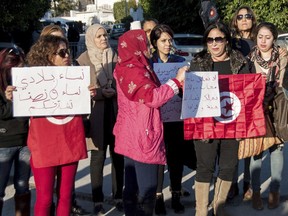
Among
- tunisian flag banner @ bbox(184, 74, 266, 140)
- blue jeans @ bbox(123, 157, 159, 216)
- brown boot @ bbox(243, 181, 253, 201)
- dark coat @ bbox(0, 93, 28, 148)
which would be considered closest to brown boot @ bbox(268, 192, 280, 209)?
brown boot @ bbox(243, 181, 253, 201)

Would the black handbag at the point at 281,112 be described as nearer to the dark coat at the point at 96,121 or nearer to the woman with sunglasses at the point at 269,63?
the woman with sunglasses at the point at 269,63

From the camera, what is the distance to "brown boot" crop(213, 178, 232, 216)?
4.06m

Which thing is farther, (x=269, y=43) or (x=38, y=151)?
(x=269, y=43)

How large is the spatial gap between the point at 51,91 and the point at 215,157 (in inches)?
59.1

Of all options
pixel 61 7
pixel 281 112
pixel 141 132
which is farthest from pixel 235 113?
pixel 61 7

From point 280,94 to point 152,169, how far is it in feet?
4.92

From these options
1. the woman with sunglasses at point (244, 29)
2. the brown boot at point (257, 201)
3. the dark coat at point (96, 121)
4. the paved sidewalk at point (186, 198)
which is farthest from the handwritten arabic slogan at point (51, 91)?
the brown boot at point (257, 201)

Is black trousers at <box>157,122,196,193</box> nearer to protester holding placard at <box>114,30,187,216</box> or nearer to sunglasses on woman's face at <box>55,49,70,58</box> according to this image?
protester holding placard at <box>114,30,187,216</box>

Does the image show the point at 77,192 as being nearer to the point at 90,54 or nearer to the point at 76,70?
the point at 90,54

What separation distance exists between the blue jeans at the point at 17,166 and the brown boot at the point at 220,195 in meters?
1.64

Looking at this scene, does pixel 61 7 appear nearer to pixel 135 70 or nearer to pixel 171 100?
pixel 171 100

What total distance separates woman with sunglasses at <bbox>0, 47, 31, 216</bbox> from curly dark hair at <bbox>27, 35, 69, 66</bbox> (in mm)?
316

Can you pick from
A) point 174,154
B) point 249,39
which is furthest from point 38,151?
point 249,39

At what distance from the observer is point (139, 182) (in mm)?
3506
